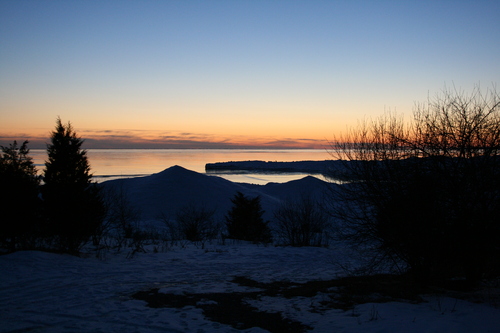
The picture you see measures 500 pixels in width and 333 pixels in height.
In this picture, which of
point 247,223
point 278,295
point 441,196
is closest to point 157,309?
point 278,295

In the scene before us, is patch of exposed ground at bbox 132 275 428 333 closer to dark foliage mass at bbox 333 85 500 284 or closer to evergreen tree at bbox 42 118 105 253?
dark foliage mass at bbox 333 85 500 284

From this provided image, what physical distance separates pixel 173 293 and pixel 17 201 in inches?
315

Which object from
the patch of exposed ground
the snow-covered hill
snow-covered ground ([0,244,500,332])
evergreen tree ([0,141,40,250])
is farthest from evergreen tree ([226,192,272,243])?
the patch of exposed ground

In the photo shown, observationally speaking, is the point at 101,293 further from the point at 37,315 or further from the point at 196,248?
the point at 196,248

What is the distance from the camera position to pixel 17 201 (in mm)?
12773

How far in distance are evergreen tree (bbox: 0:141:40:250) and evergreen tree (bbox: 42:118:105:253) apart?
0.87m

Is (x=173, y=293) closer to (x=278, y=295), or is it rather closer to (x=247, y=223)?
(x=278, y=295)

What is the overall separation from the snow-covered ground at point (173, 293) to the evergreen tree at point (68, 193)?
143 centimetres

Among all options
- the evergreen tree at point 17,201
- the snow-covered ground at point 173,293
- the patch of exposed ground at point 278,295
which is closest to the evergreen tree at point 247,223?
the snow-covered ground at point 173,293

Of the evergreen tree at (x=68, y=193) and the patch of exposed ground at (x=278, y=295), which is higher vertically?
the evergreen tree at (x=68, y=193)

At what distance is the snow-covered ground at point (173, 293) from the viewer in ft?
20.5

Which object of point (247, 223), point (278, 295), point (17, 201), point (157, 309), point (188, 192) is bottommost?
point (247, 223)

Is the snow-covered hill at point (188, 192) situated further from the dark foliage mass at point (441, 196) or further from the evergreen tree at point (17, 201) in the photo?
the dark foliage mass at point (441, 196)

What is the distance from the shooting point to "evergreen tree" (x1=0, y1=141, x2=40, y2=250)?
12484 mm
